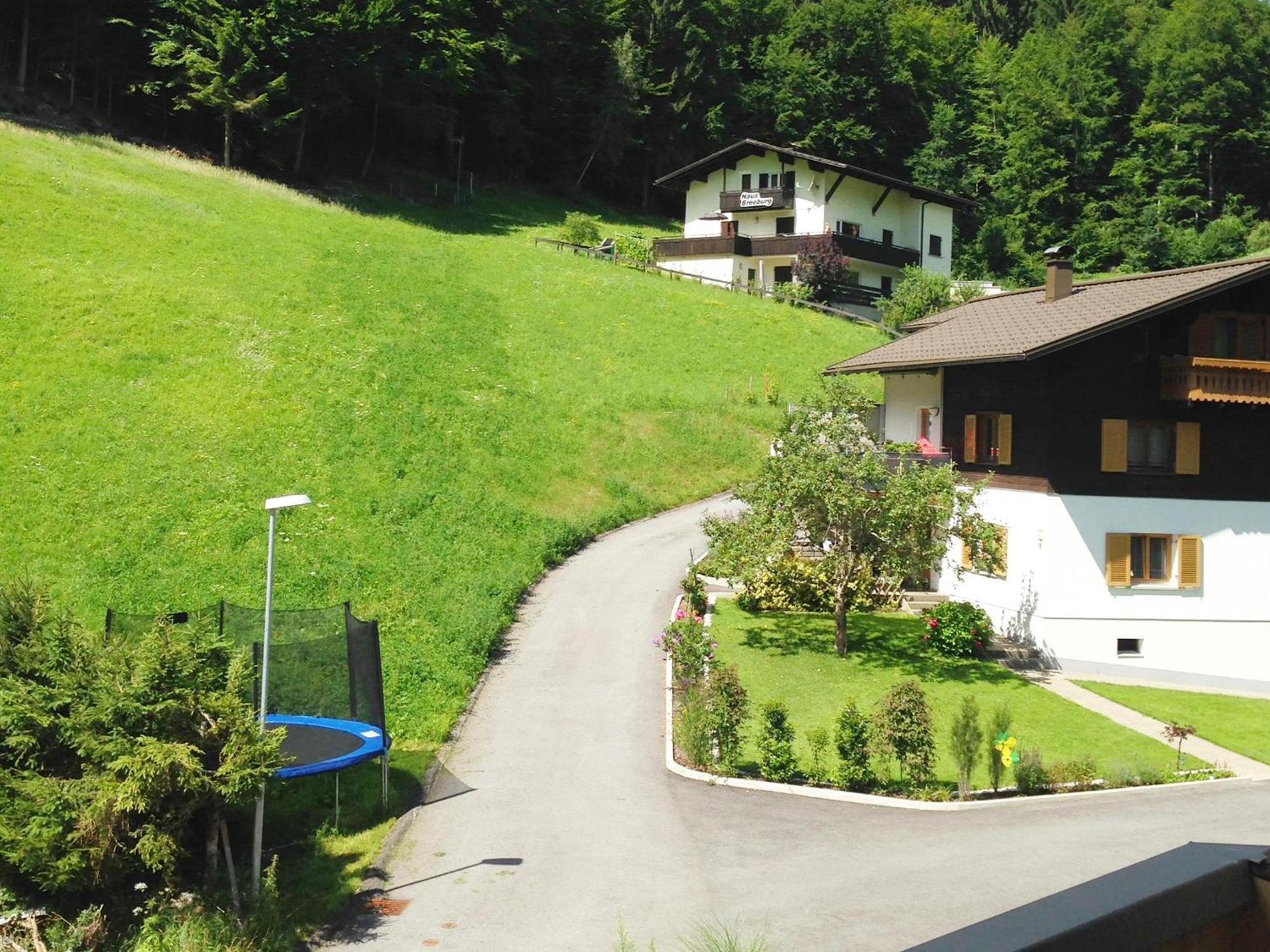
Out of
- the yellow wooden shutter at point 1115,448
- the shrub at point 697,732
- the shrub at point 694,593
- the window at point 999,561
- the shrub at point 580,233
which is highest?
the shrub at point 580,233

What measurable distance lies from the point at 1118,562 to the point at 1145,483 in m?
2.25

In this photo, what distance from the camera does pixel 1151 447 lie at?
2764cm

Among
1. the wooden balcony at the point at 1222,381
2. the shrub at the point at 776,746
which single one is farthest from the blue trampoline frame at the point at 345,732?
the wooden balcony at the point at 1222,381

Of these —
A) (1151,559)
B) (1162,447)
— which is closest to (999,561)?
(1151,559)

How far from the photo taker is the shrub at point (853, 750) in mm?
17828

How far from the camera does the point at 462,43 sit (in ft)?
241

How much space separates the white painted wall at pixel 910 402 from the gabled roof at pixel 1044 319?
1.11 m

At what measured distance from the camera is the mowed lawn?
20.4m

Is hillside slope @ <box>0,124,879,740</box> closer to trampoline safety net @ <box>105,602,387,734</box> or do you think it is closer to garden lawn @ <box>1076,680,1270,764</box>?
trampoline safety net @ <box>105,602,387,734</box>

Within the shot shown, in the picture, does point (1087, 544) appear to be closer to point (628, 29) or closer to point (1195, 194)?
point (1195, 194)

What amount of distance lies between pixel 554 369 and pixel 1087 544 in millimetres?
24371

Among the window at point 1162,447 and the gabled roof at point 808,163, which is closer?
the window at point 1162,447

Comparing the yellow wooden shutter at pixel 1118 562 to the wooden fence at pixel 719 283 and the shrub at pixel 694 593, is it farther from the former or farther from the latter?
the wooden fence at pixel 719 283

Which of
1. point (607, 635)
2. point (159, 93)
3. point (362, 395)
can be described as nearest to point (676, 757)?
point (607, 635)
